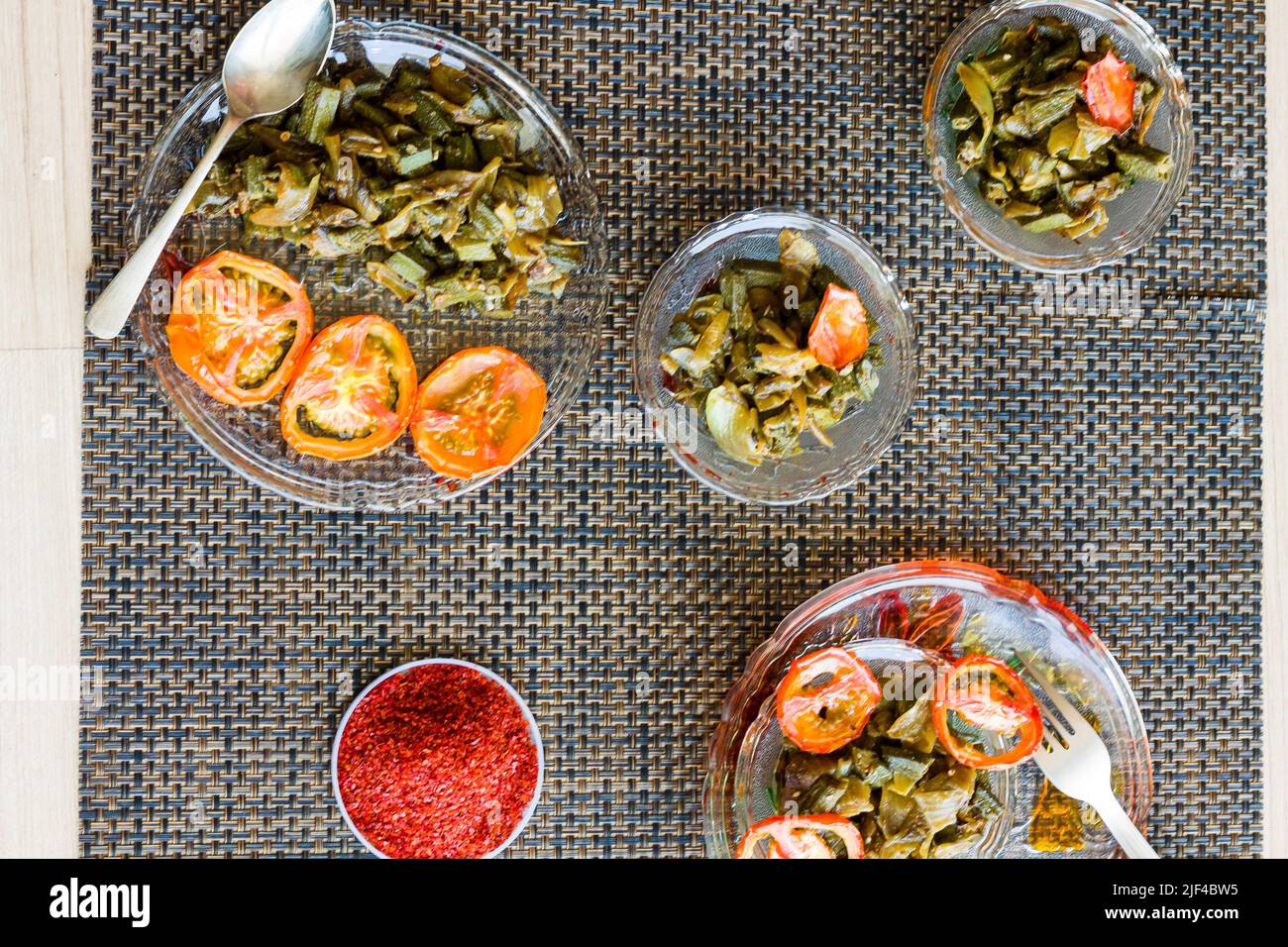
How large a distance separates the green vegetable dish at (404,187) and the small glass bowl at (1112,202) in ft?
1.70

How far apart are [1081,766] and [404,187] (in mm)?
1109

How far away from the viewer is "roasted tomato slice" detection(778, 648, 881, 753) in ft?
4.45

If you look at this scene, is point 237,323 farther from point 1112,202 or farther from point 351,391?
point 1112,202

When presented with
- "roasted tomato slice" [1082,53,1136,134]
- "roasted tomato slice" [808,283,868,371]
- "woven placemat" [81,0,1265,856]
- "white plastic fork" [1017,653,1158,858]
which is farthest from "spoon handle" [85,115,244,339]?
"white plastic fork" [1017,653,1158,858]

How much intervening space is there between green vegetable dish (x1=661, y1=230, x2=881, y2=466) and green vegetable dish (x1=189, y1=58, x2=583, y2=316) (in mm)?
215

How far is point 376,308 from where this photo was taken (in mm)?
1413

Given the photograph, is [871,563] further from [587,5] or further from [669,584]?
[587,5]

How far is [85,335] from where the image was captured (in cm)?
146

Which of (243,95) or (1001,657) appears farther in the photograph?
(1001,657)

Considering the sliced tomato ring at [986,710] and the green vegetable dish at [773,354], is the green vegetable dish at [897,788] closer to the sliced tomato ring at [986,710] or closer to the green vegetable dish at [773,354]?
the sliced tomato ring at [986,710]

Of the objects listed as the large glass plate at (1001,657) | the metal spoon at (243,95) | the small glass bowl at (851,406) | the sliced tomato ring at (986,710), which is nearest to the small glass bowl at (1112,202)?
the small glass bowl at (851,406)

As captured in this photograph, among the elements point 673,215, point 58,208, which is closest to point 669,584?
point 673,215

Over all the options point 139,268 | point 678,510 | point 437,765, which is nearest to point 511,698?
point 437,765

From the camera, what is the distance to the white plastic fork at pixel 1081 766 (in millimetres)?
1429
